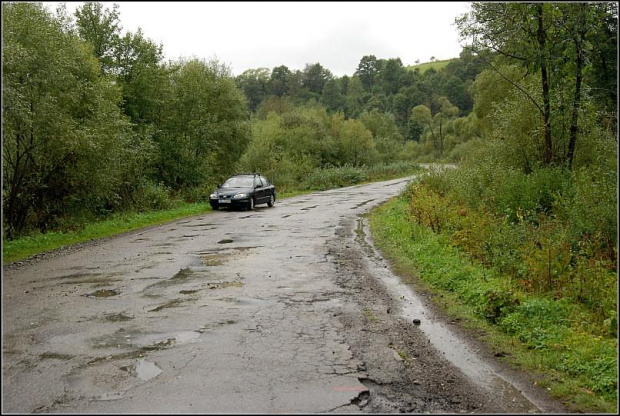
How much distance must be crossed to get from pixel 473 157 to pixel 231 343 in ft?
62.0

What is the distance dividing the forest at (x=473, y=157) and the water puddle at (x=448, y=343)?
A: 0.69m

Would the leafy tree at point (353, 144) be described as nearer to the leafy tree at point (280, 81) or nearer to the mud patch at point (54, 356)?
the leafy tree at point (280, 81)

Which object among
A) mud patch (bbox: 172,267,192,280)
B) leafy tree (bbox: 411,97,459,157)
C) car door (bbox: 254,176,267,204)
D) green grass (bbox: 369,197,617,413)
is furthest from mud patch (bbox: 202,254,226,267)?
leafy tree (bbox: 411,97,459,157)

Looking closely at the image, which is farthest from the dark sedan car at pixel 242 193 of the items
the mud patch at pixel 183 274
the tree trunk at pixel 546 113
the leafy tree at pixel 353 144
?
the leafy tree at pixel 353 144

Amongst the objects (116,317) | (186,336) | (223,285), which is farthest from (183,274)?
(186,336)

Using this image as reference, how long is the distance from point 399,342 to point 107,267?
741 cm

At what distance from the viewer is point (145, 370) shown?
18.0ft

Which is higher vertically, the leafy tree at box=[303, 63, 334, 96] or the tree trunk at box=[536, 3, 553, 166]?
the leafy tree at box=[303, 63, 334, 96]

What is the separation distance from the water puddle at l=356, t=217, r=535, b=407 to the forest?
692mm

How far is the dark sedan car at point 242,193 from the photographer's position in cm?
2500

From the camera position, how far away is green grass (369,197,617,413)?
522cm

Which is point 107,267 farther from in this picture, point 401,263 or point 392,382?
point 392,382

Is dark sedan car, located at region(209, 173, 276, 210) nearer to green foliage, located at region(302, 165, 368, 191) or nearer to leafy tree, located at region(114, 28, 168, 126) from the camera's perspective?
leafy tree, located at region(114, 28, 168, 126)

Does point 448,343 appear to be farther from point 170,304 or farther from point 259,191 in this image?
point 259,191
